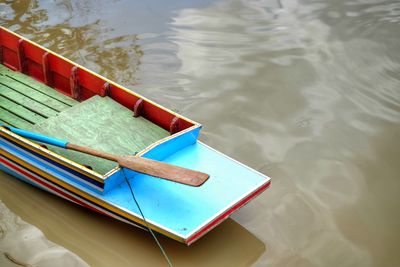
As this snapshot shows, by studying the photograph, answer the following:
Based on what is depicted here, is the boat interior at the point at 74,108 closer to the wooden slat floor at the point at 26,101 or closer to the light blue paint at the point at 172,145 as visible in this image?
the wooden slat floor at the point at 26,101

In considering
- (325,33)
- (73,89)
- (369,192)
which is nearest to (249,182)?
(369,192)

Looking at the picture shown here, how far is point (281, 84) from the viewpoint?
25.9ft

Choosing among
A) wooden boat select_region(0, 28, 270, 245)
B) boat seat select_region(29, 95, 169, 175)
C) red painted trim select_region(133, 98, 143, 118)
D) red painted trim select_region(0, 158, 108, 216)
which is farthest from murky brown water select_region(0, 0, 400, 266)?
red painted trim select_region(133, 98, 143, 118)

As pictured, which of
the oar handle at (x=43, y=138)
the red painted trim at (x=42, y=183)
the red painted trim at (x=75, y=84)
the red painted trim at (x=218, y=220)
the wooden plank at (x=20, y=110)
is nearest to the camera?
the red painted trim at (x=218, y=220)

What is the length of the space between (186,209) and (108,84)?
7.34 ft

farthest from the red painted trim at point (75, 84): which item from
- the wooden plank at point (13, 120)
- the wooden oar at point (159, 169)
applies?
the wooden oar at point (159, 169)

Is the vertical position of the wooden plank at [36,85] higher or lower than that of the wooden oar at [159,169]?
lower

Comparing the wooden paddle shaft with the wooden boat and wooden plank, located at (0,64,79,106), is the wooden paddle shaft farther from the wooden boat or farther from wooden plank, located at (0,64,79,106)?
wooden plank, located at (0,64,79,106)

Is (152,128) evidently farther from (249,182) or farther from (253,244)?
(253,244)

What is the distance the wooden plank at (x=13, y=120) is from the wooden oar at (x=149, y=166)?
93cm

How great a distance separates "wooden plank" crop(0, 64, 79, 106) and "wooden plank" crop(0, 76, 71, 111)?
53mm

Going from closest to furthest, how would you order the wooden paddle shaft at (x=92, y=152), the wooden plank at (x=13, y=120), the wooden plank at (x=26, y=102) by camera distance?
the wooden paddle shaft at (x=92, y=152) → the wooden plank at (x=13, y=120) → the wooden plank at (x=26, y=102)

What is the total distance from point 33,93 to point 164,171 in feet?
9.83

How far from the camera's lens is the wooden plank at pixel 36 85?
6.93 m
